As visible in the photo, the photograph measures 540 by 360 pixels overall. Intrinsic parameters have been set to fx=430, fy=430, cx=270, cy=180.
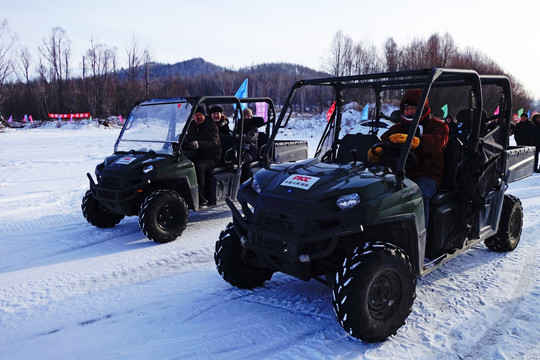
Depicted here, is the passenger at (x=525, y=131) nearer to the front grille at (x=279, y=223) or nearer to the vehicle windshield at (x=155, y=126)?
the vehicle windshield at (x=155, y=126)

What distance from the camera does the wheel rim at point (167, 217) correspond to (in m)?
5.62

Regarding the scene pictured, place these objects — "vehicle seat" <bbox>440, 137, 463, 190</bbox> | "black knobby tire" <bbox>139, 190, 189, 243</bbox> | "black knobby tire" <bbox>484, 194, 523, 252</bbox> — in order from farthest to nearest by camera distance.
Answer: "black knobby tire" <bbox>139, 190, 189, 243</bbox>, "black knobby tire" <bbox>484, 194, 523, 252</bbox>, "vehicle seat" <bbox>440, 137, 463, 190</bbox>

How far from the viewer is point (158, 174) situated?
18.9 feet

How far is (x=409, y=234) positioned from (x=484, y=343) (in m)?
Answer: 0.92

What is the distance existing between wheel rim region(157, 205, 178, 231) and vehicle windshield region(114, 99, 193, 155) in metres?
0.88

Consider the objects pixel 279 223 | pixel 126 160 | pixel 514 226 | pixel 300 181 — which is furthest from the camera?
pixel 126 160

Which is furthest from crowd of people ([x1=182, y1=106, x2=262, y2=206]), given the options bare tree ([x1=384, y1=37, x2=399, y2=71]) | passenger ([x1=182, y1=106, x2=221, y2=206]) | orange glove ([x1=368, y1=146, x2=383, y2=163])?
bare tree ([x1=384, y1=37, x2=399, y2=71])

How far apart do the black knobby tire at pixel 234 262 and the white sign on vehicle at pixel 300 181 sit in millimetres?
782

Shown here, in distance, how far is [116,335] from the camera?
324 centimetres

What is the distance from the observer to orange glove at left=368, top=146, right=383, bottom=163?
377cm

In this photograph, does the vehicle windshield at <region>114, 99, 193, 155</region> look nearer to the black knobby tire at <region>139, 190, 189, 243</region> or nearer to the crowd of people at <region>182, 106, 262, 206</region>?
the crowd of people at <region>182, 106, 262, 206</region>

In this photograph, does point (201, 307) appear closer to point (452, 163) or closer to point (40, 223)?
point (452, 163)

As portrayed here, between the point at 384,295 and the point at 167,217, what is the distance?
344 centimetres

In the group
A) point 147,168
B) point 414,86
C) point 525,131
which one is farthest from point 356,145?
point 525,131
